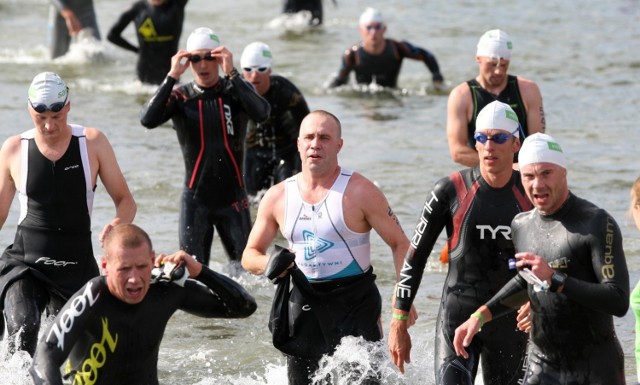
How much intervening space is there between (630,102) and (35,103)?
1407 cm

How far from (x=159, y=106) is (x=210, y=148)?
512 millimetres

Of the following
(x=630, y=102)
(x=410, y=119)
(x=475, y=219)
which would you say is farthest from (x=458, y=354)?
(x=630, y=102)

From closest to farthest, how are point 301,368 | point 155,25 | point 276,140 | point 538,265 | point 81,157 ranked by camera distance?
point 538,265, point 301,368, point 81,157, point 276,140, point 155,25

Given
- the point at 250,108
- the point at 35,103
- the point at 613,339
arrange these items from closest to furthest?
the point at 613,339 < the point at 35,103 < the point at 250,108

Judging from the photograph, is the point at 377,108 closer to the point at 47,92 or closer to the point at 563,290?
the point at 47,92

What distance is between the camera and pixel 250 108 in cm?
1038

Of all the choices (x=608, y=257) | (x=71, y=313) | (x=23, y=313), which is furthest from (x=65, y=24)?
(x=608, y=257)

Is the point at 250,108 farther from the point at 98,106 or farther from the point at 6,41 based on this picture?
the point at 6,41

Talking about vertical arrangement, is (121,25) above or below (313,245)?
below

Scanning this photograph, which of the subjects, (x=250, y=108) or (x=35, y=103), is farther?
(x=250, y=108)

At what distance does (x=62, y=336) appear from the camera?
240 inches

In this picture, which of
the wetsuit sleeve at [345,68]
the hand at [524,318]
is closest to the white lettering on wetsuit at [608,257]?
the hand at [524,318]

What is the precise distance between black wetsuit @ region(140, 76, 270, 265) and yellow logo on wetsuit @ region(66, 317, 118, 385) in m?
4.08

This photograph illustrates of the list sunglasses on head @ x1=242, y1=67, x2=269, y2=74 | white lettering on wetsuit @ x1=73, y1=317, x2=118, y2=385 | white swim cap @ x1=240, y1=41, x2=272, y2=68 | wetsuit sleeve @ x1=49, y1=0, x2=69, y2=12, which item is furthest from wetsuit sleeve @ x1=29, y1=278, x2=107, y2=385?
wetsuit sleeve @ x1=49, y1=0, x2=69, y2=12
